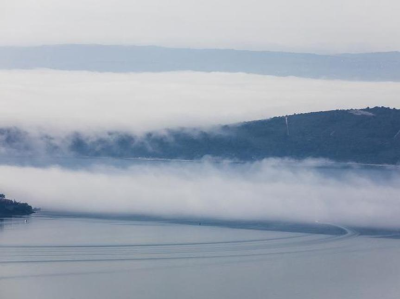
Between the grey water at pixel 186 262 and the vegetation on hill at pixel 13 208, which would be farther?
the vegetation on hill at pixel 13 208

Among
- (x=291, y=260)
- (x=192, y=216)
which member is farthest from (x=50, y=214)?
(x=291, y=260)

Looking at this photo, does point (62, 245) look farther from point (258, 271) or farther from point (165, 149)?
point (165, 149)

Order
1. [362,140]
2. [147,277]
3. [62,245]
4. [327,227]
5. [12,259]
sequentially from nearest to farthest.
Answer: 1. [147,277]
2. [12,259]
3. [62,245]
4. [327,227]
5. [362,140]

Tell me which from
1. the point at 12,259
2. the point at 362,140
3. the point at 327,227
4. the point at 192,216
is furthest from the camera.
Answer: the point at 362,140

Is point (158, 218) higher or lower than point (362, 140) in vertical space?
lower

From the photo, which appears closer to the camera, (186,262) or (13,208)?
(186,262)

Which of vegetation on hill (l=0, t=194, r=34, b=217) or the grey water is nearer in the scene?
the grey water

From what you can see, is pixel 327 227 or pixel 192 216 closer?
pixel 327 227
